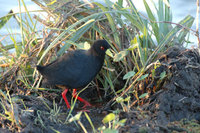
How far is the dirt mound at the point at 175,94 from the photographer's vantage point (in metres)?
2.80

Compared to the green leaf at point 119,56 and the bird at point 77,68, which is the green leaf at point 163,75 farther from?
the bird at point 77,68

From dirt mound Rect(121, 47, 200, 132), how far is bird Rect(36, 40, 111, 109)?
84cm

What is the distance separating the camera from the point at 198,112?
10.1ft

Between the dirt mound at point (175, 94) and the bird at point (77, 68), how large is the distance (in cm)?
84

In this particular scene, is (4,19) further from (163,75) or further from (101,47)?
(163,75)

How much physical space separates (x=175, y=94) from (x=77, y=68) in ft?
4.33

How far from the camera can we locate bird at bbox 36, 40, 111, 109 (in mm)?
3486

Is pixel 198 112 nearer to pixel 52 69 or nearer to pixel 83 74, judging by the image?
pixel 83 74

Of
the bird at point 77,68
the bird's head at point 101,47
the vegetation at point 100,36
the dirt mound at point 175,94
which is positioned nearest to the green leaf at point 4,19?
the vegetation at point 100,36

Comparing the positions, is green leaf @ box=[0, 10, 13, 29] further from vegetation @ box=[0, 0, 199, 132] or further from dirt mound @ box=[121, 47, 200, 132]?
dirt mound @ box=[121, 47, 200, 132]

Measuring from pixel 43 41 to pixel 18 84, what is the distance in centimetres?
79

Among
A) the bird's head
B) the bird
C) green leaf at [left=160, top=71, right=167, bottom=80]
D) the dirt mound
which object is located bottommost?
the dirt mound

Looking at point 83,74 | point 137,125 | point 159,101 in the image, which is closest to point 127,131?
point 137,125

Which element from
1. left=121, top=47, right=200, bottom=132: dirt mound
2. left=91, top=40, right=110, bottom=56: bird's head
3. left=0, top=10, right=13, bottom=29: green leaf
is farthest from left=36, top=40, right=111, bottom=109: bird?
left=0, top=10, right=13, bottom=29: green leaf
